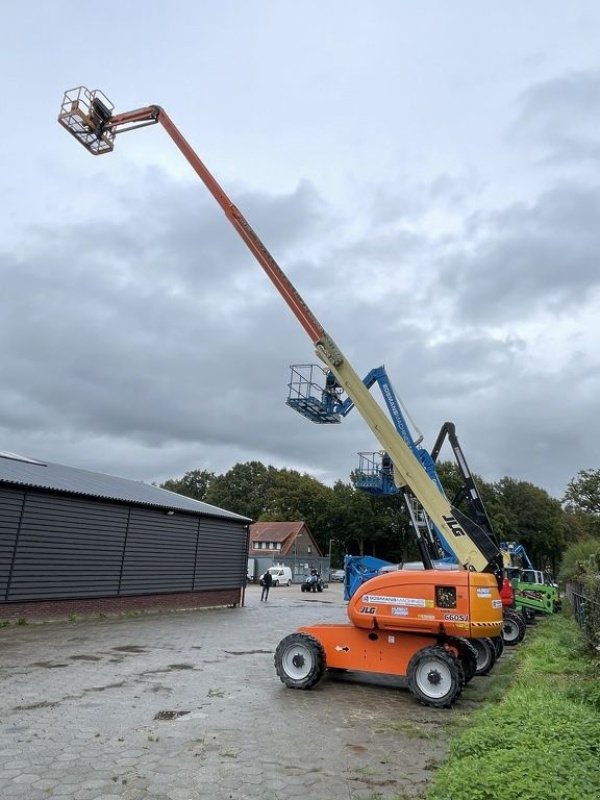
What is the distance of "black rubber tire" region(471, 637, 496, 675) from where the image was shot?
11461mm

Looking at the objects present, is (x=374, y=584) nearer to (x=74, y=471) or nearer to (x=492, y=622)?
(x=492, y=622)

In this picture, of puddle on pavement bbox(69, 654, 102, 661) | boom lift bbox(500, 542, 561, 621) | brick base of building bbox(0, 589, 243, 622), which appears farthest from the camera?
boom lift bbox(500, 542, 561, 621)

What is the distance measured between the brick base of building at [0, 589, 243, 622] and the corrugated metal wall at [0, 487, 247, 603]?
0.70 feet

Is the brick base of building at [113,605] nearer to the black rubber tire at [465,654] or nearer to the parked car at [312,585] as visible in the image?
the black rubber tire at [465,654]

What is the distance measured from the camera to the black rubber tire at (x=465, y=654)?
377 inches

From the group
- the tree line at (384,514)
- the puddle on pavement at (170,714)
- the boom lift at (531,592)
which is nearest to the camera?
the puddle on pavement at (170,714)

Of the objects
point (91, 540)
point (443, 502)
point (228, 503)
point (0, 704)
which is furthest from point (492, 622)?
point (228, 503)

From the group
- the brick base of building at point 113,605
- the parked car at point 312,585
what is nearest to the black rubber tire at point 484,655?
the brick base of building at point 113,605

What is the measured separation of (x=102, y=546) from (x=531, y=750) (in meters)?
17.0

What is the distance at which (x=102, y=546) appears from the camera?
1961cm

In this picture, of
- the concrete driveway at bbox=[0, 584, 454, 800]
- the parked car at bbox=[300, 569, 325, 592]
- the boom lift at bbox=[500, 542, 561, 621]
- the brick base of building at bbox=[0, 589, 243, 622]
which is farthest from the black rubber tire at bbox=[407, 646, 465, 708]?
the parked car at bbox=[300, 569, 325, 592]

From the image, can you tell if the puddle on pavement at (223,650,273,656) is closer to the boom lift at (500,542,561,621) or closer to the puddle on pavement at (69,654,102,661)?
the puddle on pavement at (69,654,102,661)

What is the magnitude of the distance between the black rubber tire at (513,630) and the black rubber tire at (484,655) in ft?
18.7

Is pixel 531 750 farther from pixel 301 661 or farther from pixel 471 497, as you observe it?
pixel 471 497
